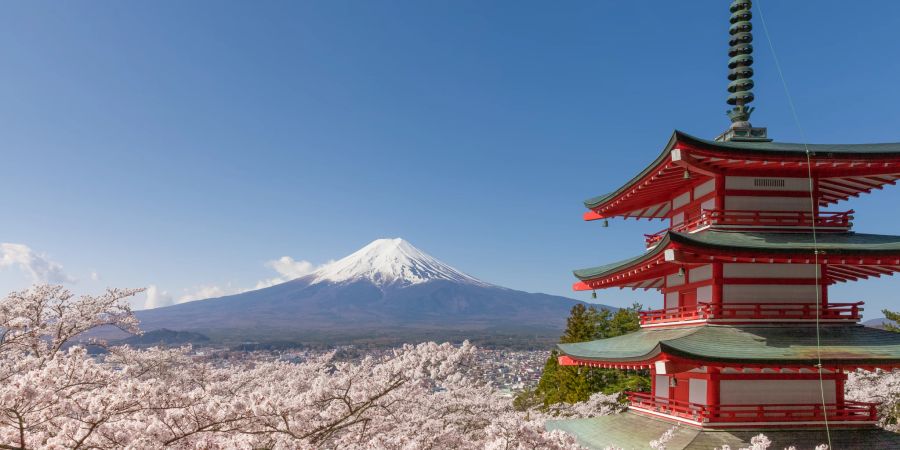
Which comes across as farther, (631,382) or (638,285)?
(631,382)

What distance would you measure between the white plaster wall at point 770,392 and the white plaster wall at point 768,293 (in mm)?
1563

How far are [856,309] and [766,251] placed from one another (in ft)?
8.43

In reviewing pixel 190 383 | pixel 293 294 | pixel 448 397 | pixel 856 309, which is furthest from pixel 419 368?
pixel 293 294

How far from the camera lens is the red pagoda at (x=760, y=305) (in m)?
11.1

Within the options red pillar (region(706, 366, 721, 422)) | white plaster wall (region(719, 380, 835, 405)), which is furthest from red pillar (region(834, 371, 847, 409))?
red pillar (region(706, 366, 721, 422))

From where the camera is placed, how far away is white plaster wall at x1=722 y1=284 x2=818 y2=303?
1222 centimetres

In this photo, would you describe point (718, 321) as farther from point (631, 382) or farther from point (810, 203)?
point (631, 382)

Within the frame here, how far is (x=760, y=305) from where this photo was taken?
1207 cm

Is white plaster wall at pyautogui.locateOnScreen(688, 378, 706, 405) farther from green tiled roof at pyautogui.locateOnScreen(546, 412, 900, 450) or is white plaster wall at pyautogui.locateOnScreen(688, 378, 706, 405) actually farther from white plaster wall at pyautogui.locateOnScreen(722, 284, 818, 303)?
white plaster wall at pyautogui.locateOnScreen(722, 284, 818, 303)

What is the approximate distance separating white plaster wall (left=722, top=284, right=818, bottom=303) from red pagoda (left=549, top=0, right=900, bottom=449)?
0.06 ft

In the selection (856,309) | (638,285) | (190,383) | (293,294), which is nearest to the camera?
(856,309)

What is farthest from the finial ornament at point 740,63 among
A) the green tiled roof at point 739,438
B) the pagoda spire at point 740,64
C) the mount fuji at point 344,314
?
the mount fuji at point 344,314

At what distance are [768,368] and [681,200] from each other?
15.7ft

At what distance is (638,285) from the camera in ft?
54.6
